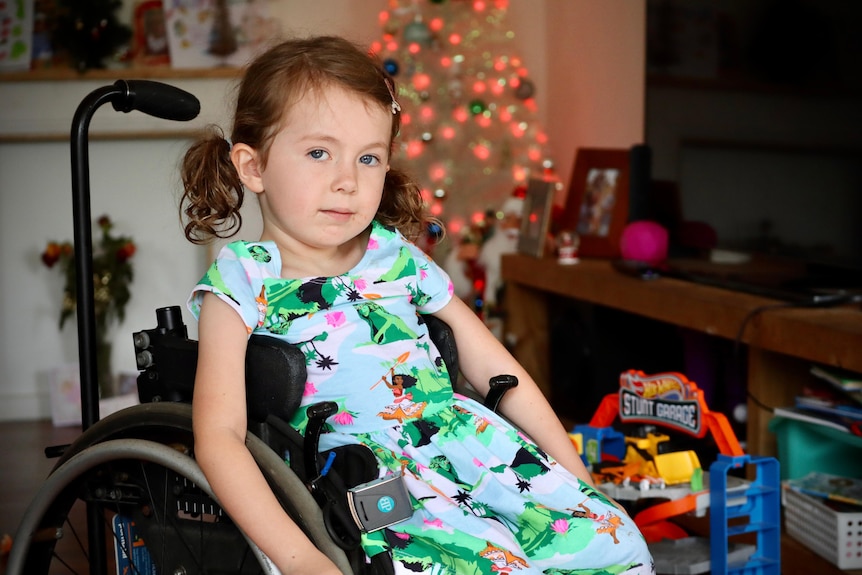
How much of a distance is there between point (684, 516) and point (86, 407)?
1.50m

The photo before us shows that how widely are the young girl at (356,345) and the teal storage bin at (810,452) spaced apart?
1.11 m

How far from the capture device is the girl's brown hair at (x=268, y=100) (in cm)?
123

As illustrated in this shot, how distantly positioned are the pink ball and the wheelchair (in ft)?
5.87

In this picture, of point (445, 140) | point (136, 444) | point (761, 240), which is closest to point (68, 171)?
point (445, 140)

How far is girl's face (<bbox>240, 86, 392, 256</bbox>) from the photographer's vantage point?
1214mm

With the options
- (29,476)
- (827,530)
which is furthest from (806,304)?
(29,476)

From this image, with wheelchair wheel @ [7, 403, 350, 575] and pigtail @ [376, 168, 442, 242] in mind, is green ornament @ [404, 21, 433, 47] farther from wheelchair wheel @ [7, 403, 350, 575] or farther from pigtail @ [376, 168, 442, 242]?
wheelchair wheel @ [7, 403, 350, 575]

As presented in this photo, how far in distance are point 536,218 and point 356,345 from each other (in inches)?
95.5

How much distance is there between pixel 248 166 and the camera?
1.29m

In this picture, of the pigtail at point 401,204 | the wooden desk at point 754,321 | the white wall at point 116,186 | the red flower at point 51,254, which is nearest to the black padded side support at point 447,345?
the pigtail at point 401,204

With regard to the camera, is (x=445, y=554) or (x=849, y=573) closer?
(x=445, y=554)

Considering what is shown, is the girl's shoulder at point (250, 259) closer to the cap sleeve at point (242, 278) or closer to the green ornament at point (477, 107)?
the cap sleeve at point (242, 278)

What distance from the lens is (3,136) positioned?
3.65 metres

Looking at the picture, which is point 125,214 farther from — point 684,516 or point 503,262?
point 684,516
